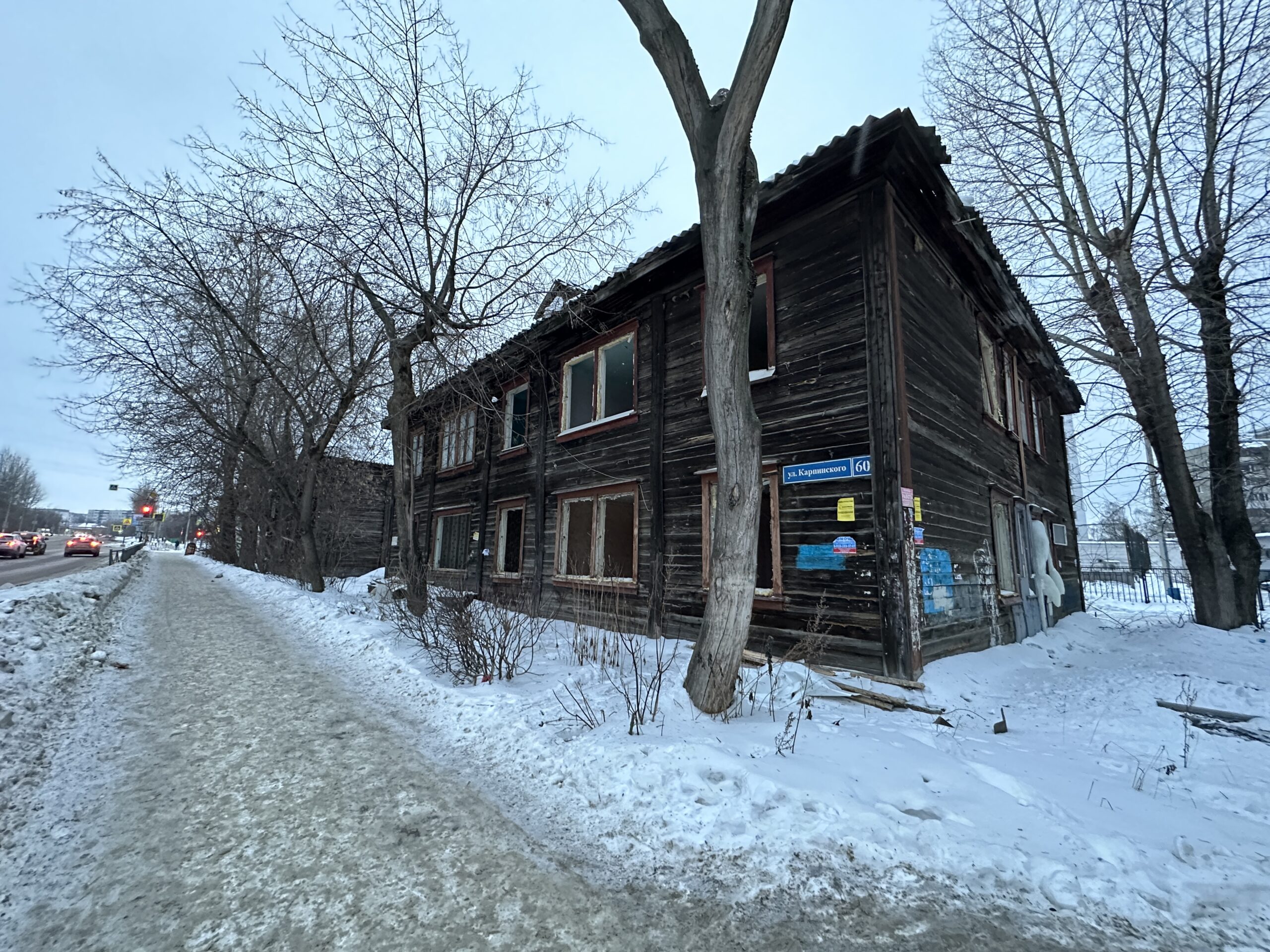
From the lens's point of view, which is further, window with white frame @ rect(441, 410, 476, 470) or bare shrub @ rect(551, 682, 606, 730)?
window with white frame @ rect(441, 410, 476, 470)

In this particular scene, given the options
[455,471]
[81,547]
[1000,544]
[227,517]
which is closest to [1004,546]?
[1000,544]

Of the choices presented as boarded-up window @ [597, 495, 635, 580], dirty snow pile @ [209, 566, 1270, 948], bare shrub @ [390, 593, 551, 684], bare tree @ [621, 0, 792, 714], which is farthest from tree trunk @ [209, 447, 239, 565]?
bare tree @ [621, 0, 792, 714]

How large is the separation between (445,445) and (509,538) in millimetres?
4943

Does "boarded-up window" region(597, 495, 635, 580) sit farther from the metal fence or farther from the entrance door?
the metal fence

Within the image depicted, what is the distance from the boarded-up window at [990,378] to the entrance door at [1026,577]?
6.30 feet

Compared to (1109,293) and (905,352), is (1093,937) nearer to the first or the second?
(905,352)

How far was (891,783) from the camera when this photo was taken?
3424 millimetres

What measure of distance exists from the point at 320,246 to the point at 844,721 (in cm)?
885

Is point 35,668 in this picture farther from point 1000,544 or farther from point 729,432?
point 1000,544

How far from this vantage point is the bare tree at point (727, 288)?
4473 millimetres

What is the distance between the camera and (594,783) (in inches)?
134

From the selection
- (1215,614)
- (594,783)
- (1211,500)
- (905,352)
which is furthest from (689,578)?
(1211,500)

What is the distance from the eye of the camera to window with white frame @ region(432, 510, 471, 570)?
15.0 metres

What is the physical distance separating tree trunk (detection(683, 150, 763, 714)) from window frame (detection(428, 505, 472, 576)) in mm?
11119
